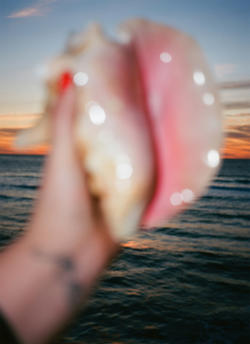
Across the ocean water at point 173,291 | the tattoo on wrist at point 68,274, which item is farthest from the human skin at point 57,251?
the ocean water at point 173,291

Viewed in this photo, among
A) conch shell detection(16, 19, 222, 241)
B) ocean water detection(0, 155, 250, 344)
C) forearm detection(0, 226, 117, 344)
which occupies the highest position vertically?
conch shell detection(16, 19, 222, 241)

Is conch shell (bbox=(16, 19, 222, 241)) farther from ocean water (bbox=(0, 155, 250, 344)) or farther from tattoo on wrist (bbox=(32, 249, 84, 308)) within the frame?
ocean water (bbox=(0, 155, 250, 344))

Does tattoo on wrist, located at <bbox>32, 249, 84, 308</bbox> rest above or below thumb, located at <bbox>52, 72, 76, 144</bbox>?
below

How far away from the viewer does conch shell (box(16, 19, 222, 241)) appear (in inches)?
25.5

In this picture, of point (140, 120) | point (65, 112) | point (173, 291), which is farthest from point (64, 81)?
point (173, 291)

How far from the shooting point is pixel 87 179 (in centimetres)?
68

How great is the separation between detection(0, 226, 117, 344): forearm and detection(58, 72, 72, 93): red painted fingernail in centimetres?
30

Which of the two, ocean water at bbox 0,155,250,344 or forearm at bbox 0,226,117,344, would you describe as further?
ocean water at bbox 0,155,250,344

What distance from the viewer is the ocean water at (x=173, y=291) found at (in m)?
4.69

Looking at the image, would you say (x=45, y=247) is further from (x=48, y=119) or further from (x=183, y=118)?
(x=183, y=118)

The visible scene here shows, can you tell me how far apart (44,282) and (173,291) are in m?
5.81

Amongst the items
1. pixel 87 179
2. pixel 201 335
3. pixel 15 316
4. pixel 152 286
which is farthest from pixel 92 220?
pixel 152 286

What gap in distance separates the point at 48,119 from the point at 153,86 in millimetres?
235

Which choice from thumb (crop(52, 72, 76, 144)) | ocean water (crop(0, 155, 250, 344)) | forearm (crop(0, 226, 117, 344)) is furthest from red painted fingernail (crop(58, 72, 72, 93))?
ocean water (crop(0, 155, 250, 344))
